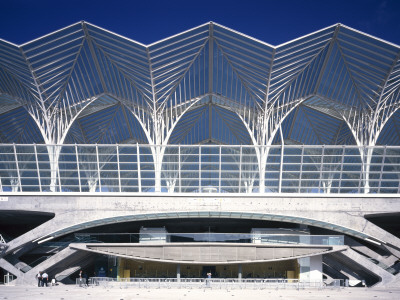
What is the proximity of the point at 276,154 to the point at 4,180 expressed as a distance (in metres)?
29.6

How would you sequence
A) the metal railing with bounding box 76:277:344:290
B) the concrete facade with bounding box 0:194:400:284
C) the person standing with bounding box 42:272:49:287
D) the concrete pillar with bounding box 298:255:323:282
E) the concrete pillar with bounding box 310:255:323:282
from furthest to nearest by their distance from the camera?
the concrete facade with bounding box 0:194:400:284 → the concrete pillar with bounding box 310:255:323:282 → the concrete pillar with bounding box 298:255:323:282 → the person standing with bounding box 42:272:49:287 → the metal railing with bounding box 76:277:344:290

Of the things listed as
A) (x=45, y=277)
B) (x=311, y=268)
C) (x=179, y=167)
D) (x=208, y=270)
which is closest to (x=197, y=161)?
(x=179, y=167)

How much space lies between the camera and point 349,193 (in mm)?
45875

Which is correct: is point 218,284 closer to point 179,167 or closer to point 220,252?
point 220,252

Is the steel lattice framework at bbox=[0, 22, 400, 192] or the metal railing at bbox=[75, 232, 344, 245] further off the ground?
the steel lattice framework at bbox=[0, 22, 400, 192]

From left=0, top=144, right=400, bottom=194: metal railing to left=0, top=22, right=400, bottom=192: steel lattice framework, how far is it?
21.8 inches

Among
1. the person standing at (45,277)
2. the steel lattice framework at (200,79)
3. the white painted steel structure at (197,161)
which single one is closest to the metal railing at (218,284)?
the person standing at (45,277)

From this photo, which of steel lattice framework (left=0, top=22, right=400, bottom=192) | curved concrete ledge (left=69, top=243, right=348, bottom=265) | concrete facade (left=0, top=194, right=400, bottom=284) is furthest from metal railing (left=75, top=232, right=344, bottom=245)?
steel lattice framework (left=0, top=22, right=400, bottom=192)

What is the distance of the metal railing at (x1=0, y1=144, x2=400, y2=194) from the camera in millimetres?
45219

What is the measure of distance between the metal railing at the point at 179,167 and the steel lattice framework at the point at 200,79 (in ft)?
1.82

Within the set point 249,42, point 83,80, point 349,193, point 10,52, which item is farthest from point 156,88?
point 349,193

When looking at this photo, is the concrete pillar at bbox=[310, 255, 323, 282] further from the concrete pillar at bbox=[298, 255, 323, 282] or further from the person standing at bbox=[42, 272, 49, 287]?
the person standing at bbox=[42, 272, 49, 287]

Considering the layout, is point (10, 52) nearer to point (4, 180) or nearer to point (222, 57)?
point (4, 180)

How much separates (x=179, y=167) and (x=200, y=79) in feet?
42.9
